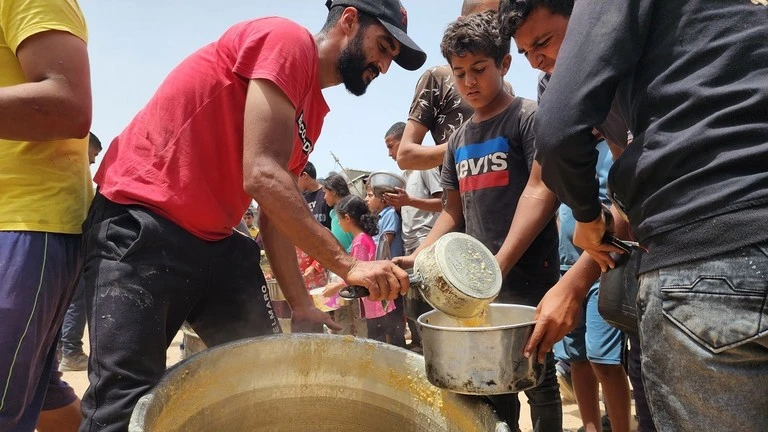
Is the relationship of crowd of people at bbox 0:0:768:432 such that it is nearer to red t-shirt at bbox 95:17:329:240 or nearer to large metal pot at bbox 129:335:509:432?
red t-shirt at bbox 95:17:329:240

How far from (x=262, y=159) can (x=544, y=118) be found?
884 mm

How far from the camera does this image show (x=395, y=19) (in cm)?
228

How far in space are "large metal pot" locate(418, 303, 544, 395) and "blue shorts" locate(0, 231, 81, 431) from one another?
1.19 meters

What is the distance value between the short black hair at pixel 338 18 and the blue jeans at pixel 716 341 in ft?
4.90

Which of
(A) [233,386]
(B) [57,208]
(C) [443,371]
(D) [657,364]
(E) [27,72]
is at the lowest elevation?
(A) [233,386]

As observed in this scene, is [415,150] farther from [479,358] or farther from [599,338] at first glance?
[479,358]

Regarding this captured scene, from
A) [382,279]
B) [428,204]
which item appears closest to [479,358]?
[382,279]

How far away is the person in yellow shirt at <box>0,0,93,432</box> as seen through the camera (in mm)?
1672

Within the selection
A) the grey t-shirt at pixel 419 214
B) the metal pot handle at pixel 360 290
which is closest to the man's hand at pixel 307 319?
the metal pot handle at pixel 360 290

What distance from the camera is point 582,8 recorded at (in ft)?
4.35

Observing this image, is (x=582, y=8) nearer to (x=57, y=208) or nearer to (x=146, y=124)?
(x=146, y=124)

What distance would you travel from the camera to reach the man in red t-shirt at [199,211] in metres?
1.70

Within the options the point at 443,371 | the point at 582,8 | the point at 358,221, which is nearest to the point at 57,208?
the point at 443,371

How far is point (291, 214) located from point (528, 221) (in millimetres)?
999
